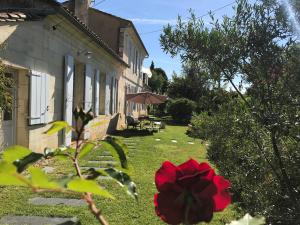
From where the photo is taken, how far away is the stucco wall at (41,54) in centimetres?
854

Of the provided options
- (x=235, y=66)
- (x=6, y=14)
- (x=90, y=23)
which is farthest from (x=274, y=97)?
(x=90, y=23)

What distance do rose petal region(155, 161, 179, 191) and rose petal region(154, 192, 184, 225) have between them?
0.01 meters

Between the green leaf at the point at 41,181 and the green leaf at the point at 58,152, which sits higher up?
the green leaf at the point at 41,181

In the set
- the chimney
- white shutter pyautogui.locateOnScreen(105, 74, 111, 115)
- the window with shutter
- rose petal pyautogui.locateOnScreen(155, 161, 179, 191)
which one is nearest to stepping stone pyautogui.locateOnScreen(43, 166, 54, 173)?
rose petal pyautogui.locateOnScreen(155, 161, 179, 191)

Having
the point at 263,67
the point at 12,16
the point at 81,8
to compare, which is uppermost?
the point at 81,8

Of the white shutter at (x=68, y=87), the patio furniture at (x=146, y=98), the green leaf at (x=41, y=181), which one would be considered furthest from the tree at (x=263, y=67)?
the patio furniture at (x=146, y=98)

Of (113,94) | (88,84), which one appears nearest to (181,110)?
(113,94)

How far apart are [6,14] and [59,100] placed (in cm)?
434

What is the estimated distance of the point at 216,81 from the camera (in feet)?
13.5

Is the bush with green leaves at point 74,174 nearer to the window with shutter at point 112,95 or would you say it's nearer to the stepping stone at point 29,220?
the stepping stone at point 29,220

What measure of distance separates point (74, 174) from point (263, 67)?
9.12ft

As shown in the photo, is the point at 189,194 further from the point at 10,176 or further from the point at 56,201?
the point at 56,201

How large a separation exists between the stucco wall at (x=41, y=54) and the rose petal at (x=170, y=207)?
296 inches

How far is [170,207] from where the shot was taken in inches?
34.1
